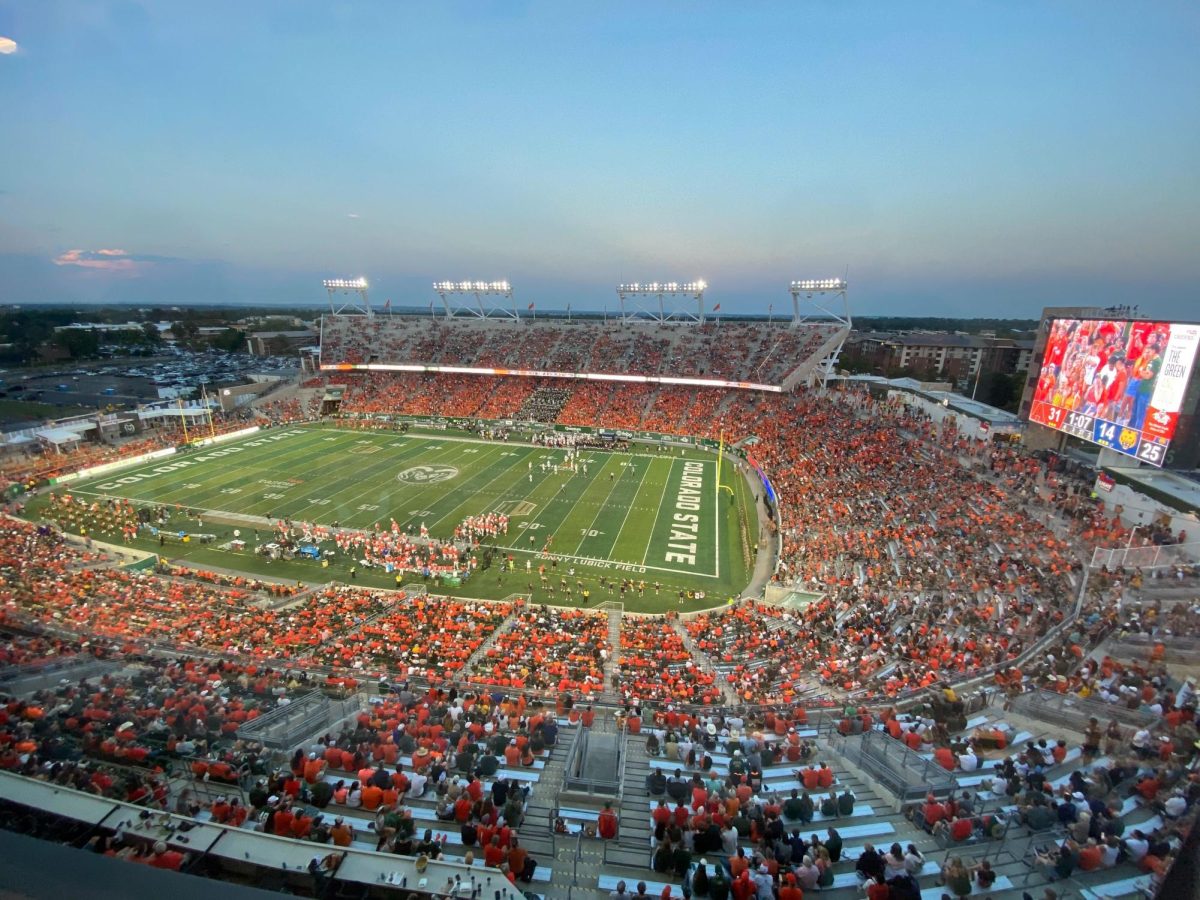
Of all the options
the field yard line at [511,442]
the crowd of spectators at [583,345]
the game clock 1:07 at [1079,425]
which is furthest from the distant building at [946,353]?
the game clock 1:07 at [1079,425]

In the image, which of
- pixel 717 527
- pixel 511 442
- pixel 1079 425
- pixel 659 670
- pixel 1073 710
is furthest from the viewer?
pixel 511 442

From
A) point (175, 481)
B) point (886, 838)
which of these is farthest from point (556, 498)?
point (886, 838)

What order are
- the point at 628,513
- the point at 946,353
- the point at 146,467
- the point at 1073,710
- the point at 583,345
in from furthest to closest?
1. the point at 946,353
2. the point at 583,345
3. the point at 146,467
4. the point at 628,513
5. the point at 1073,710

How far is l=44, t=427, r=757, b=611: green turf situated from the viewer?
22.5 m

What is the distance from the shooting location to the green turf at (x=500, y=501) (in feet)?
73.8

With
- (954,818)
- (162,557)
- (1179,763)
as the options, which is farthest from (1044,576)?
(162,557)

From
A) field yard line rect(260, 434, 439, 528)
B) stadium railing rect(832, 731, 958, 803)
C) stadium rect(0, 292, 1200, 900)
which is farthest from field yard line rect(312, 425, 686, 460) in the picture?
stadium railing rect(832, 731, 958, 803)

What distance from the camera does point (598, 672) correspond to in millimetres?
14219

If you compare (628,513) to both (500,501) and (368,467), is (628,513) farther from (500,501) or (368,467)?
(368,467)

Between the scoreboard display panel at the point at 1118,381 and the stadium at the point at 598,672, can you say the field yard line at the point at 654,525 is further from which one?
the scoreboard display panel at the point at 1118,381

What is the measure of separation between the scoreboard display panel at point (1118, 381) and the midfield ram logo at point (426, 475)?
28.3m

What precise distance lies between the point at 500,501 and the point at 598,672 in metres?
16.7

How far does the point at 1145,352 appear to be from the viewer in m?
18.0

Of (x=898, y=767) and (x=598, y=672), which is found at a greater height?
(x=898, y=767)
